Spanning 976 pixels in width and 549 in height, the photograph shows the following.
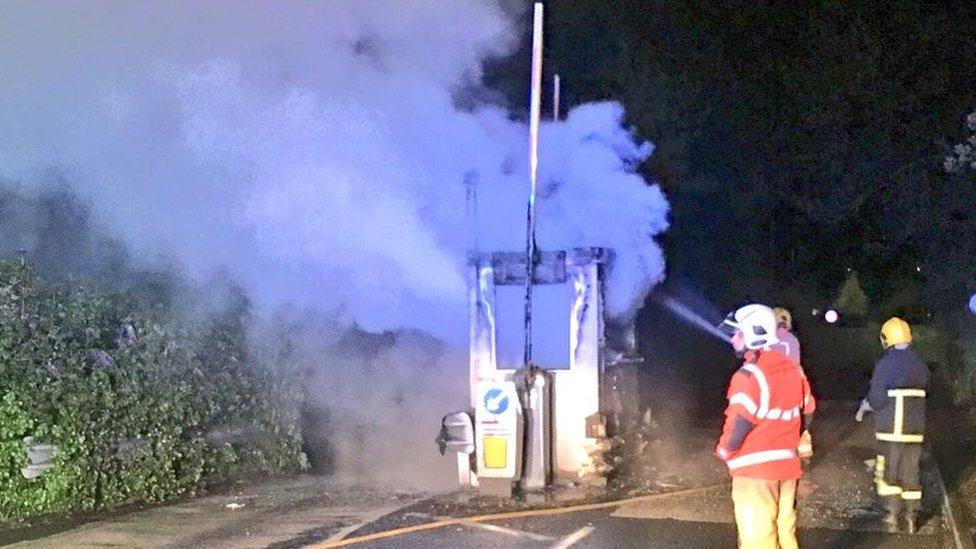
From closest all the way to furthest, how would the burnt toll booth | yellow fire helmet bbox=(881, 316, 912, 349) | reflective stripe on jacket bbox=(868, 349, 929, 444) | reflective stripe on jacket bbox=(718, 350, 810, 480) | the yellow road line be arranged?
reflective stripe on jacket bbox=(718, 350, 810, 480)
the yellow road line
reflective stripe on jacket bbox=(868, 349, 929, 444)
yellow fire helmet bbox=(881, 316, 912, 349)
the burnt toll booth

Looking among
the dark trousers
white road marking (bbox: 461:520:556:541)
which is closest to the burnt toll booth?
white road marking (bbox: 461:520:556:541)

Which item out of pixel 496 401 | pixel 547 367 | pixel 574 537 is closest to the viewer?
pixel 574 537

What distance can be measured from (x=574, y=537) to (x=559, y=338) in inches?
99.3

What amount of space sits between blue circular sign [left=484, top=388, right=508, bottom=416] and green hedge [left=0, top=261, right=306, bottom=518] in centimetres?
269

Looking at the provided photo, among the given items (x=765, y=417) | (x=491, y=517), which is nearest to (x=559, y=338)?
(x=491, y=517)

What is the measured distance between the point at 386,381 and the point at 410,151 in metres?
2.52

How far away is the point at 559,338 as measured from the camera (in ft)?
31.8

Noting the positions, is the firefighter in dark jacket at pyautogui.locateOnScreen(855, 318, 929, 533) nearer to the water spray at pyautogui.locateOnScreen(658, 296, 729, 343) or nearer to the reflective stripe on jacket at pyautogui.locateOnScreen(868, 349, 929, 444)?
the reflective stripe on jacket at pyautogui.locateOnScreen(868, 349, 929, 444)

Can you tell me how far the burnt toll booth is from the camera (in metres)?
9.20

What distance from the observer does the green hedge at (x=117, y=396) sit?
805 cm

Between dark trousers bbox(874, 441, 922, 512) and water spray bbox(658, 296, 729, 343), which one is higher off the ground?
water spray bbox(658, 296, 729, 343)

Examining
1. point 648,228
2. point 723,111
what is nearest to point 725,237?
point 723,111

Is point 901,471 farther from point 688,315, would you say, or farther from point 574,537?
point 688,315

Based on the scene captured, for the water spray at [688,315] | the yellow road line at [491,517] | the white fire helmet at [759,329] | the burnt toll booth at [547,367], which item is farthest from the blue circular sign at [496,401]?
the water spray at [688,315]
